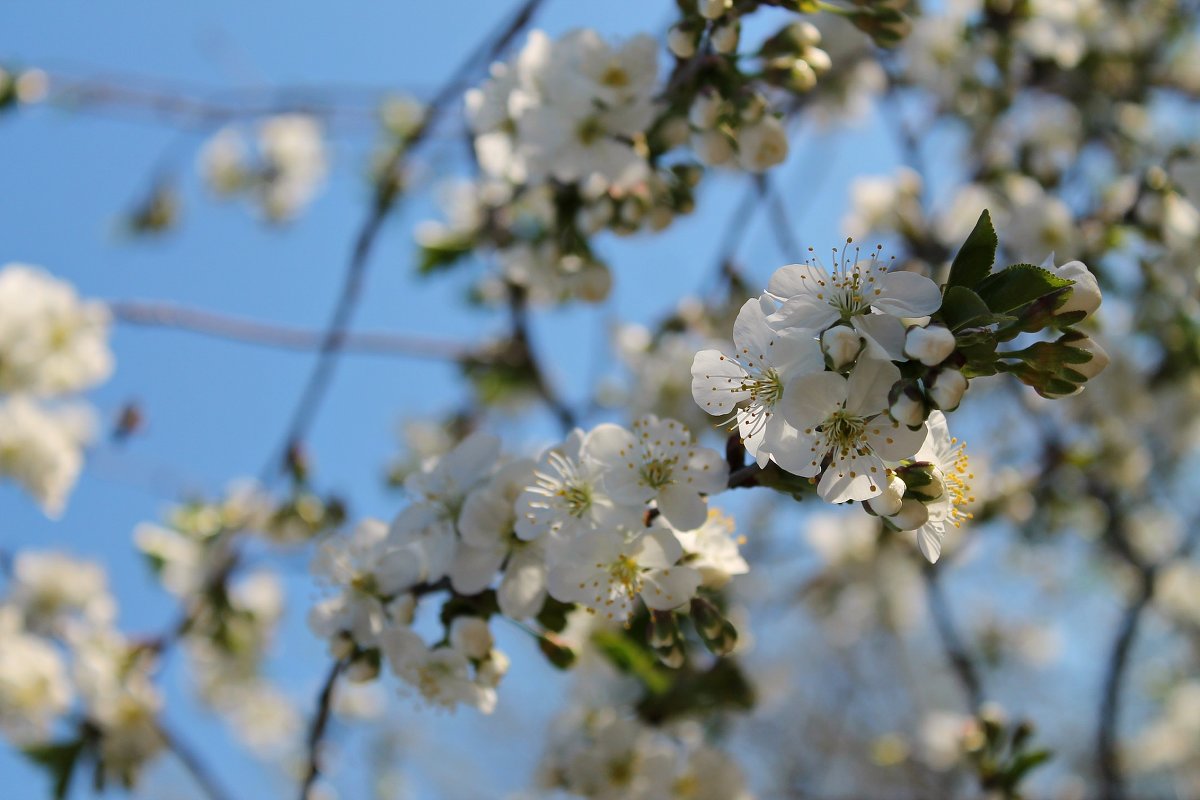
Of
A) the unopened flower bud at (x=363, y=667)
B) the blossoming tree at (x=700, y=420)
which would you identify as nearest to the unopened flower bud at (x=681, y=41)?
the blossoming tree at (x=700, y=420)

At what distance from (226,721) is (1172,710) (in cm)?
511

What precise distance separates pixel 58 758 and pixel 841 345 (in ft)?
7.55

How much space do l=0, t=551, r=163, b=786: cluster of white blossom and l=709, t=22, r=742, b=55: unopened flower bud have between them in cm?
208

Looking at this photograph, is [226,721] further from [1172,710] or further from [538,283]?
[1172,710]

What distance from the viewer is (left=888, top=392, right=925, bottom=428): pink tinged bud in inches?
35.4

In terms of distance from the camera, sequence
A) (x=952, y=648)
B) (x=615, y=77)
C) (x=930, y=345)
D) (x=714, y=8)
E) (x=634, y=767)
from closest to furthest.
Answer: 1. (x=930, y=345)
2. (x=714, y=8)
3. (x=615, y=77)
4. (x=634, y=767)
5. (x=952, y=648)

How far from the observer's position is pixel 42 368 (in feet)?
9.39

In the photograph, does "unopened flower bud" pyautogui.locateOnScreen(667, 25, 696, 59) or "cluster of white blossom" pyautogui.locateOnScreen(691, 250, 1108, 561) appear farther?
"unopened flower bud" pyautogui.locateOnScreen(667, 25, 696, 59)

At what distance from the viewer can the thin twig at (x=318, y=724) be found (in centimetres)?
139

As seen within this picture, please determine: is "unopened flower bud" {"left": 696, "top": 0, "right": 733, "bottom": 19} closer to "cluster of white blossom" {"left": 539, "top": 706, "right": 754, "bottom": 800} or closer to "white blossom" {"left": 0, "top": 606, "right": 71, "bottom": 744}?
"cluster of white blossom" {"left": 539, "top": 706, "right": 754, "bottom": 800}

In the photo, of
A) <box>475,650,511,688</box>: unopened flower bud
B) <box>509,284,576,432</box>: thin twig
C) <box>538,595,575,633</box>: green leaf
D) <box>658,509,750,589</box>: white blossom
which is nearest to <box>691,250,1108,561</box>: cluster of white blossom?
<box>658,509,750,589</box>: white blossom

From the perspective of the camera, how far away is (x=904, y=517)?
3.32 feet

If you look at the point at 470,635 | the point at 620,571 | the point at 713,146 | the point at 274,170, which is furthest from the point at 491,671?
the point at 274,170

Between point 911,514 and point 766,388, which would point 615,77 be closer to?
point 766,388
